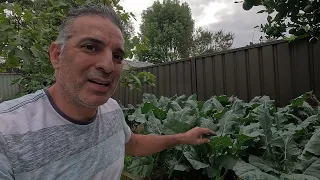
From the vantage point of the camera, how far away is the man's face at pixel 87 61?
134cm

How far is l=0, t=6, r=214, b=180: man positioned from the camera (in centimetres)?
125

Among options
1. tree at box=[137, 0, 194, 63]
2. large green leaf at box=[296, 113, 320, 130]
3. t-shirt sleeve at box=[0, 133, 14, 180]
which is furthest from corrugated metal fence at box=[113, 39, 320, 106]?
tree at box=[137, 0, 194, 63]

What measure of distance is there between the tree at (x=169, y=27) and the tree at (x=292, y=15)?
102 ft

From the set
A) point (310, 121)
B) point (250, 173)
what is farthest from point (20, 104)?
point (310, 121)

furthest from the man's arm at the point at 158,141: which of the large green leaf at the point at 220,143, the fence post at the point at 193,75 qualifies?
the fence post at the point at 193,75

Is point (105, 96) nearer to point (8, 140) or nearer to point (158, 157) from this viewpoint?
point (8, 140)

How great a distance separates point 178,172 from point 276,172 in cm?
110

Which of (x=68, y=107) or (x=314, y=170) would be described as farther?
(x=314, y=170)

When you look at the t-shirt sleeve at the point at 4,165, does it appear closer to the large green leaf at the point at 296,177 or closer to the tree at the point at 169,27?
the large green leaf at the point at 296,177

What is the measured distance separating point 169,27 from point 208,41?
18.0 ft

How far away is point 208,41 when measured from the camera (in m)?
36.8

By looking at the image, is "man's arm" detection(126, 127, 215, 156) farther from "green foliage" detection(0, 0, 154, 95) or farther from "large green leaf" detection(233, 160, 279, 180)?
"green foliage" detection(0, 0, 154, 95)

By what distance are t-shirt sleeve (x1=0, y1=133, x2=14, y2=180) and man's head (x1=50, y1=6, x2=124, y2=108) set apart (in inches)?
13.8

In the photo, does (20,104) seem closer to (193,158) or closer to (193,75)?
(193,158)
